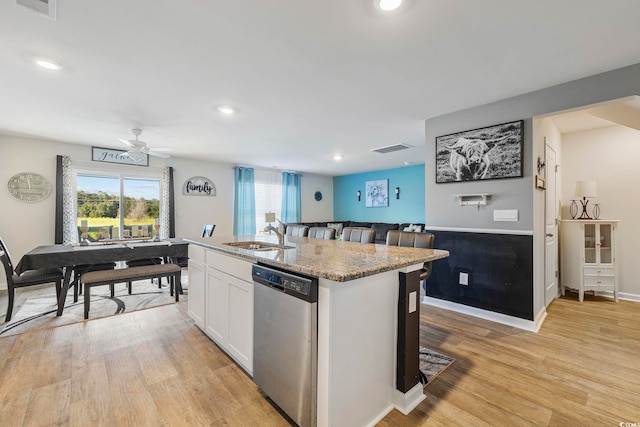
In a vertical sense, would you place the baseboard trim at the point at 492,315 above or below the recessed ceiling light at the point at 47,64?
below

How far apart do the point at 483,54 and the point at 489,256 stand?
2008 mm

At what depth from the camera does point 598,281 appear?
3561mm

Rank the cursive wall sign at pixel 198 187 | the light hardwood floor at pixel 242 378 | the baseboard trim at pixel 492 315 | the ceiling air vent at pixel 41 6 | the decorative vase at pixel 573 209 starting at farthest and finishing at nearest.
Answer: the cursive wall sign at pixel 198 187 < the decorative vase at pixel 573 209 < the baseboard trim at pixel 492 315 < the light hardwood floor at pixel 242 378 < the ceiling air vent at pixel 41 6

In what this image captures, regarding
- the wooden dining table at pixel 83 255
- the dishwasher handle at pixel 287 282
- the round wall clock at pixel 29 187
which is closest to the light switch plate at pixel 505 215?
the dishwasher handle at pixel 287 282

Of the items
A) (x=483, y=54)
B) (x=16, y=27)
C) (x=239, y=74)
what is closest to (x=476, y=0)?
(x=483, y=54)

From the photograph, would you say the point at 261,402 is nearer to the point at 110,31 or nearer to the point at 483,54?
the point at 110,31

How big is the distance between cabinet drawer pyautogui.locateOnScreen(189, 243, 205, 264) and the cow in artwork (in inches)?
115

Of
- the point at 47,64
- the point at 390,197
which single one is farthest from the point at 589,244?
the point at 47,64

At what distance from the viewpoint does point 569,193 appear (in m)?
4.11

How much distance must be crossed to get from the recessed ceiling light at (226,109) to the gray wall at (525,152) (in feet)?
8.04

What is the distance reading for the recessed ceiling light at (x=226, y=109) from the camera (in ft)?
10.0

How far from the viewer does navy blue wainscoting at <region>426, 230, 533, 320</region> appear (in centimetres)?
273

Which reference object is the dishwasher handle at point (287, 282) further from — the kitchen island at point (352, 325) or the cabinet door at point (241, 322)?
the cabinet door at point (241, 322)

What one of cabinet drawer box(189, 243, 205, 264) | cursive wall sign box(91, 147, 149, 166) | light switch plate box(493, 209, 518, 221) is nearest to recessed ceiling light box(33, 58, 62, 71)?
cabinet drawer box(189, 243, 205, 264)
